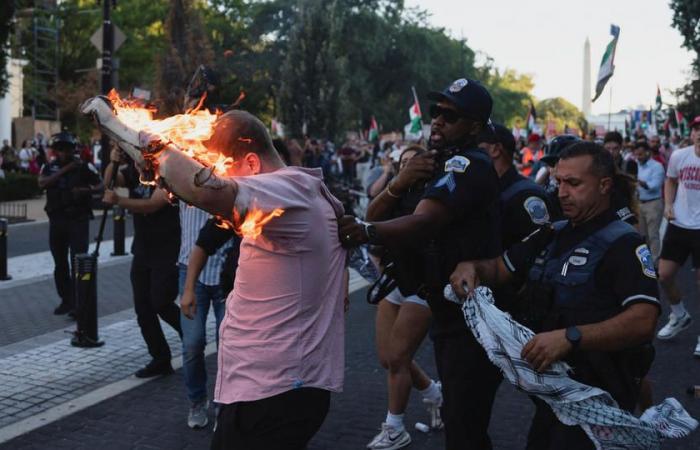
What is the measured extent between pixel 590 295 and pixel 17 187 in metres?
24.0

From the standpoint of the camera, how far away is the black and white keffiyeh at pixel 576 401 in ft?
9.54

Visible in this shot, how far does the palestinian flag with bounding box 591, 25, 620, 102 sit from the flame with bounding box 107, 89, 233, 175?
1000cm

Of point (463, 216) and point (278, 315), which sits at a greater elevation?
point (463, 216)

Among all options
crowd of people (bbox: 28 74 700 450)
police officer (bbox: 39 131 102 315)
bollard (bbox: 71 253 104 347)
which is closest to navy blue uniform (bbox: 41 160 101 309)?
police officer (bbox: 39 131 102 315)

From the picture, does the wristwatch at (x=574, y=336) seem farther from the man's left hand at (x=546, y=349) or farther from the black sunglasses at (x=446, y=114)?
the black sunglasses at (x=446, y=114)

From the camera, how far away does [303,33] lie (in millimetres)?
43438

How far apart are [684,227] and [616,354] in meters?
5.05

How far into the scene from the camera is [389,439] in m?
4.95

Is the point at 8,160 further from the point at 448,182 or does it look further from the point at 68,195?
the point at 448,182

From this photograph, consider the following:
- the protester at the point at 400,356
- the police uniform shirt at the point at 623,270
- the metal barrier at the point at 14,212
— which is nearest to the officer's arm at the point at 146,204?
the protester at the point at 400,356

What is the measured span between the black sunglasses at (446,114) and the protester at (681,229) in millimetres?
4679

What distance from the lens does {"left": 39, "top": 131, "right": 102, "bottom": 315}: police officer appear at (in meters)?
8.62

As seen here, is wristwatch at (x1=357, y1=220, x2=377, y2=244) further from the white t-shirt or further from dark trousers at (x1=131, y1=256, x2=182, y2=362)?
the white t-shirt

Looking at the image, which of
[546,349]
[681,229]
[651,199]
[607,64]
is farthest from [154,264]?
[651,199]
